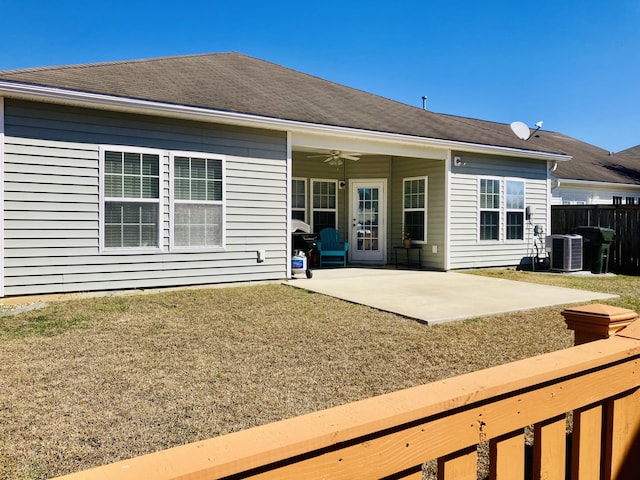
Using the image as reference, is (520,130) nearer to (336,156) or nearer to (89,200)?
(336,156)

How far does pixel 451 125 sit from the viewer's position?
1170 cm

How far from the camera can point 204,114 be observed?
7312 mm

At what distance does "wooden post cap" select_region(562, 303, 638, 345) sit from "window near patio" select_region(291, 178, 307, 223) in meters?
9.84

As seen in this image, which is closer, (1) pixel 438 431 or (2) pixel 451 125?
(1) pixel 438 431

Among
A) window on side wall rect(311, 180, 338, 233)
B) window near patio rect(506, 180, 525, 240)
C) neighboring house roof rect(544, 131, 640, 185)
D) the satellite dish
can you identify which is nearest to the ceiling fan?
window on side wall rect(311, 180, 338, 233)

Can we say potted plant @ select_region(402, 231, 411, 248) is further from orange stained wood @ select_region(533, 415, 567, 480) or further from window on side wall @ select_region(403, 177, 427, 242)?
orange stained wood @ select_region(533, 415, 567, 480)

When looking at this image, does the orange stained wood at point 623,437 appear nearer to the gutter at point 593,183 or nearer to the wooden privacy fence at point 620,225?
the wooden privacy fence at point 620,225

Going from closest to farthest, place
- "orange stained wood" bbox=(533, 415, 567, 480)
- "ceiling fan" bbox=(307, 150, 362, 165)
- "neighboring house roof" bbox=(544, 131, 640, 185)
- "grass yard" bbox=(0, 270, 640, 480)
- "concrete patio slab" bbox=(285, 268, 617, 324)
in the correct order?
"orange stained wood" bbox=(533, 415, 567, 480)
"grass yard" bbox=(0, 270, 640, 480)
"concrete patio slab" bbox=(285, 268, 617, 324)
"ceiling fan" bbox=(307, 150, 362, 165)
"neighboring house roof" bbox=(544, 131, 640, 185)

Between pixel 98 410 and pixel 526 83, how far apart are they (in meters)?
24.3

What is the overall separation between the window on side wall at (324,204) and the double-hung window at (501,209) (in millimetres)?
3668

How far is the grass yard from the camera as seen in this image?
2.49 metres

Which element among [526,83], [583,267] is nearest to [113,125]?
[583,267]

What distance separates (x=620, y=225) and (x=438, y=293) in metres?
7.05

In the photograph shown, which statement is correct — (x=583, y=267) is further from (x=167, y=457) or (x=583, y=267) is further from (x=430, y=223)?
(x=167, y=457)
